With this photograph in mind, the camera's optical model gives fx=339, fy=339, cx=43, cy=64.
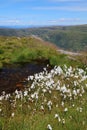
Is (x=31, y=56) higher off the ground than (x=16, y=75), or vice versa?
(x=31, y=56)

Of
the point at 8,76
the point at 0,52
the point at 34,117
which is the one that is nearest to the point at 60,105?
the point at 34,117

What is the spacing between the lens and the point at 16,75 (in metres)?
18.6

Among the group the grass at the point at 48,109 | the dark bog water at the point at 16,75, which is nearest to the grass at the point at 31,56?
the dark bog water at the point at 16,75

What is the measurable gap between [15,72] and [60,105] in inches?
334

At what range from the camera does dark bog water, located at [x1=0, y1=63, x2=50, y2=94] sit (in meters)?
16.6

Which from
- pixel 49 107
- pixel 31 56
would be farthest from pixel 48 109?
pixel 31 56

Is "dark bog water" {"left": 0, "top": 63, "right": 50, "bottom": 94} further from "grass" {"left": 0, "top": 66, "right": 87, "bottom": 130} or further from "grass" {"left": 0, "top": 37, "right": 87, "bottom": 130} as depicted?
"grass" {"left": 0, "top": 66, "right": 87, "bottom": 130}

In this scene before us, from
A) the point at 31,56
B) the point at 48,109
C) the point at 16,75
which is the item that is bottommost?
the point at 16,75

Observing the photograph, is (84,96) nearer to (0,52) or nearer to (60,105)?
(60,105)

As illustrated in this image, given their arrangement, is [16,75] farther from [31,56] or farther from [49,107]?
[49,107]

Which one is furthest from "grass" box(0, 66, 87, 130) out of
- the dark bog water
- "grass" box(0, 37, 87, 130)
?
the dark bog water

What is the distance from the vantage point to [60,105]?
1116 cm

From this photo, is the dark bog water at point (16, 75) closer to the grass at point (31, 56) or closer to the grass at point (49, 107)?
the grass at point (31, 56)

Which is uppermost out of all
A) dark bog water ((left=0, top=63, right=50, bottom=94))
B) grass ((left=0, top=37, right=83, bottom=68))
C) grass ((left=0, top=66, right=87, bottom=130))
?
grass ((left=0, top=66, right=87, bottom=130))
